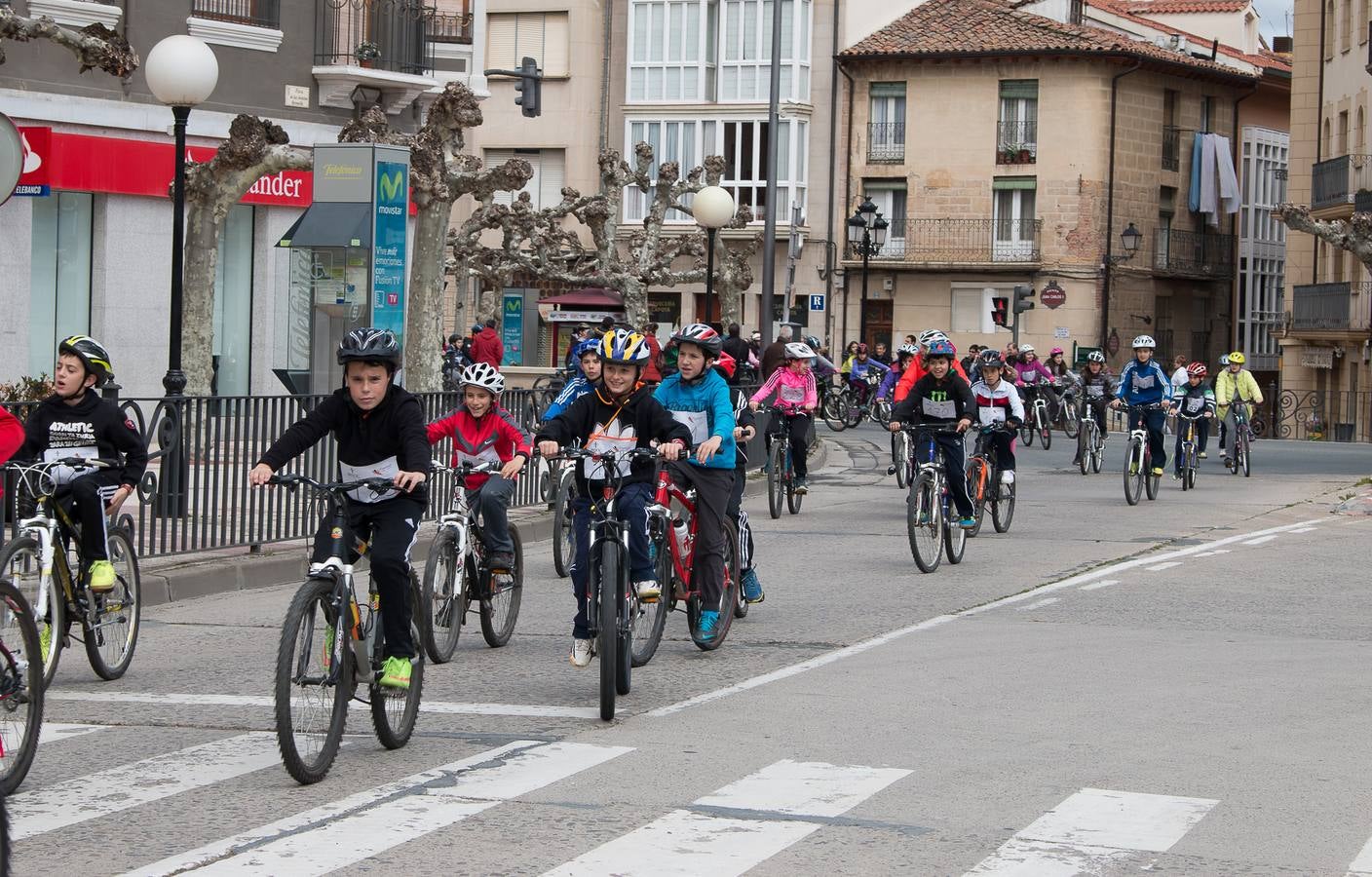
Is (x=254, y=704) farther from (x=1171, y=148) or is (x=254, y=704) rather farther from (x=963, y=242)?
(x=1171, y=148)

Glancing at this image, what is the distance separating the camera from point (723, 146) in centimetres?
5916

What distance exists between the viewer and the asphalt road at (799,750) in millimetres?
6629

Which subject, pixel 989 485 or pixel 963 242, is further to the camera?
pixel 963 242

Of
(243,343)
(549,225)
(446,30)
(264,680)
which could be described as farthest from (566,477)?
(549,225)

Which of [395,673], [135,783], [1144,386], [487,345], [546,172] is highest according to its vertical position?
[546,172]

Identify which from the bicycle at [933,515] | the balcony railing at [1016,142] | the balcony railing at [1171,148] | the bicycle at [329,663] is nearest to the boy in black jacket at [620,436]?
the bicycle at [329,663]

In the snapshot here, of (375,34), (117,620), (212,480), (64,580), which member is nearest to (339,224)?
(212,480)

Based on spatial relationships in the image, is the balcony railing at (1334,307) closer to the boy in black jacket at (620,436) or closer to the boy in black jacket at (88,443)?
the boy in black jacket at (620,436)

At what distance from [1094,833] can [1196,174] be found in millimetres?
55808

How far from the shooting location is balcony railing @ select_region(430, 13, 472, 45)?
30.0 meters

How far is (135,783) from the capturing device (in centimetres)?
756

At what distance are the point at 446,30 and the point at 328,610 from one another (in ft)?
77.5

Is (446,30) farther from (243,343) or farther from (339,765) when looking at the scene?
(339,765)

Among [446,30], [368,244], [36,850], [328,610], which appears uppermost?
[446,30]
